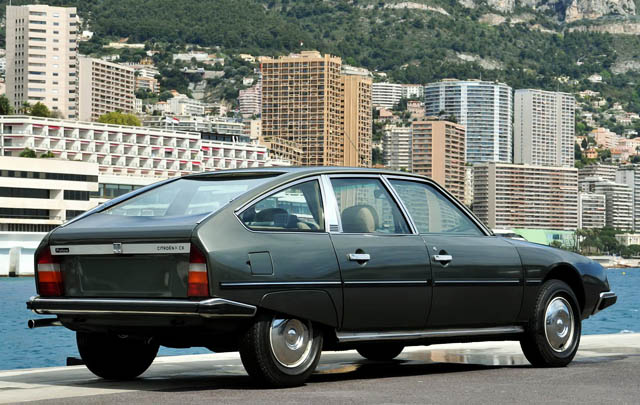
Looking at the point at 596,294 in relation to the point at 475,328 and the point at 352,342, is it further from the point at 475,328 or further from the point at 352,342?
the point at 352,342

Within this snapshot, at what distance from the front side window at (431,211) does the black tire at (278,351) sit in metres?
1.46

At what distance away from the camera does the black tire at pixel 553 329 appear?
30.5 feet

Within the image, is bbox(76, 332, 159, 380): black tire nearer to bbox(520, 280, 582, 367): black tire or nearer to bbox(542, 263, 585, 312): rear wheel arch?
bbox(520, 280, 582, 367): black tire

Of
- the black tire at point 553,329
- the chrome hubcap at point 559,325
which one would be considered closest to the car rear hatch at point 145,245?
the black tire at point 553,329

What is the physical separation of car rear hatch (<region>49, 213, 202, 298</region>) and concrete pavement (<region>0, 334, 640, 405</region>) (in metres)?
0.67

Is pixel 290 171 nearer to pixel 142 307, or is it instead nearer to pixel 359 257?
pixel 359 257

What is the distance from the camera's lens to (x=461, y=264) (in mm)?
8773

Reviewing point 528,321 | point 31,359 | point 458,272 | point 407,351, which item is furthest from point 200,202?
point 31,359

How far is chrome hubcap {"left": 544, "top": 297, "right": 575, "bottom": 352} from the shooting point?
9.40 m

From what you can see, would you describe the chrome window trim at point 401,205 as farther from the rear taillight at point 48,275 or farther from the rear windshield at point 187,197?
the rear taillight at point 48,275

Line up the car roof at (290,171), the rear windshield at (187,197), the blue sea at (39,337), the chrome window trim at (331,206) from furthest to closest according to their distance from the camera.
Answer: the blue sea at (39,337) < the car roof at (290,171) < the chrome window trim at (331,206) < the rear windshield at (187,197)

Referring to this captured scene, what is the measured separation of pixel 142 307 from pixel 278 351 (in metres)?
0.92

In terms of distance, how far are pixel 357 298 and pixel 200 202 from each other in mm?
1254

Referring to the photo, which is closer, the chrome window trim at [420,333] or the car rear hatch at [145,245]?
the car rear hatch at [145,245]
